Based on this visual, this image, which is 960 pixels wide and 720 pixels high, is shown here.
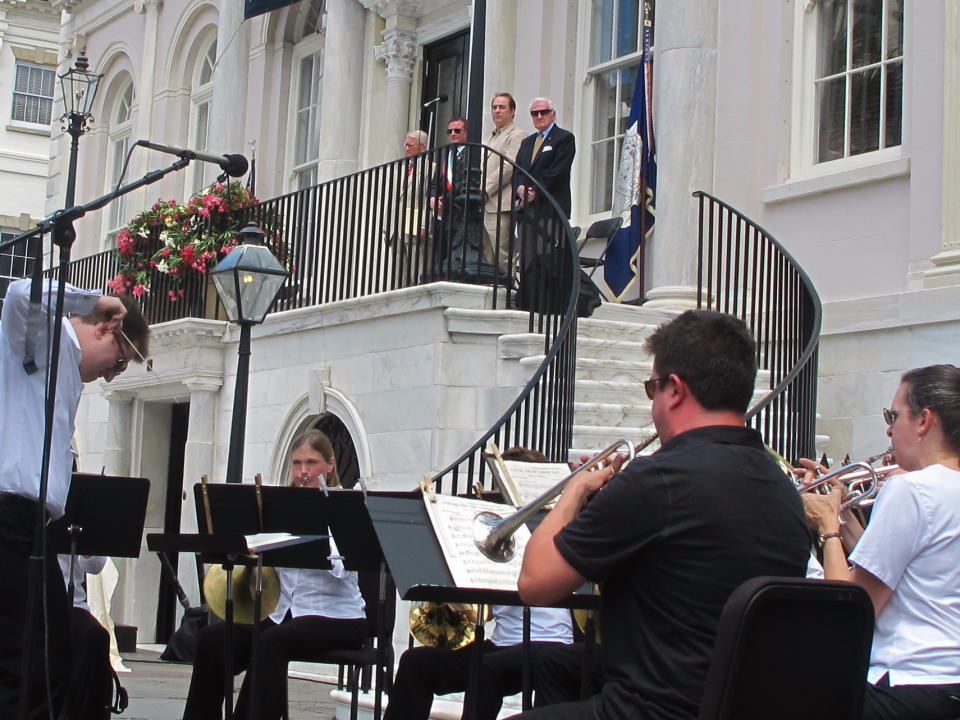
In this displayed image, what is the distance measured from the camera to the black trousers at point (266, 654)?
7.07m

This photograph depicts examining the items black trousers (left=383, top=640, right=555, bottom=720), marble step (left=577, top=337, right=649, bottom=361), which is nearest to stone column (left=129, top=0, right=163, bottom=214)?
marble step (left=577, top=337, right=649, bottom=361)

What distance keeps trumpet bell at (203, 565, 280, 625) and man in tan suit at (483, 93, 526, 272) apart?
421 cm

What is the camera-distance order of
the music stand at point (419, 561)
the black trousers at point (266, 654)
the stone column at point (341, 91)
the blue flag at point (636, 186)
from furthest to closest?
the stone column at point (341, 91), the blue flag at point (636, 186), the black trousers at point (266, 654), the music stand at point (419, 561)

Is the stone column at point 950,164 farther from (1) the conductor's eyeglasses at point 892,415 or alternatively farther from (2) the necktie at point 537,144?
(1) the conductor's eyeglasses at point 892,415

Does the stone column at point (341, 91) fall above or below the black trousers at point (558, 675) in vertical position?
above

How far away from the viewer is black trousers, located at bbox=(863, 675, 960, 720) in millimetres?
4250

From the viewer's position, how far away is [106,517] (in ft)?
21.1

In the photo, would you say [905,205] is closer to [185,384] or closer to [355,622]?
[355,622]

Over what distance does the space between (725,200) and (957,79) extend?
95.7 inches

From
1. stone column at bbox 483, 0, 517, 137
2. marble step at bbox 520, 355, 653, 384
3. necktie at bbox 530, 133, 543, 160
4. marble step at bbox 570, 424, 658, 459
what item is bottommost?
marble step at bbox 570, 424, 658, 459

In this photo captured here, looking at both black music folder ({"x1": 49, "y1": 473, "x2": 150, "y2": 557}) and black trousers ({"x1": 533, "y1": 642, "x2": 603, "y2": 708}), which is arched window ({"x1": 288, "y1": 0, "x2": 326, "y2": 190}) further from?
black trousers ({"x1": 533, "y1": 642, "x2": 603, "y2": 708})

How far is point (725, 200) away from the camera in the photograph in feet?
40.8

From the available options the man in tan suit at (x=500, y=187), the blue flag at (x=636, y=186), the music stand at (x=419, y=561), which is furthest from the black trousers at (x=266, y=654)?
the blue flag at (x=636, y=186)

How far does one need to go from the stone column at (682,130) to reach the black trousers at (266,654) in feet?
18.2
